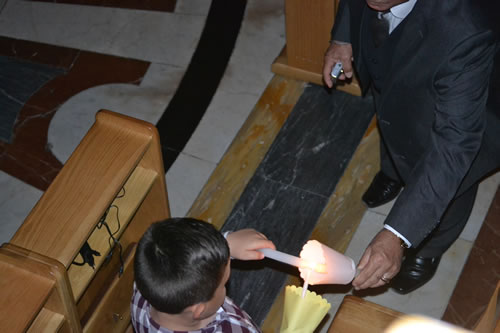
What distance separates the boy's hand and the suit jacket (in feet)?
1.42

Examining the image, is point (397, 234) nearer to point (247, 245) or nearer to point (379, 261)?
point (379, 261)

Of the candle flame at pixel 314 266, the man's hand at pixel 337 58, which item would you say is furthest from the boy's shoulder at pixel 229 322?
the man's hand at pixel 337 58

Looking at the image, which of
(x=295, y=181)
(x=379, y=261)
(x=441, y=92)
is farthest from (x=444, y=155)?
(x=295, y=181)

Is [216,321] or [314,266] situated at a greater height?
[314,266]

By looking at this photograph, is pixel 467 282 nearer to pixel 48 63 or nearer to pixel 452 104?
pixel 452 104

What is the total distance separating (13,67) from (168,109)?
994 millimetres

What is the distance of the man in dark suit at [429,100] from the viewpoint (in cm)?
197

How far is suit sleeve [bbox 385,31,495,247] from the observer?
197cm

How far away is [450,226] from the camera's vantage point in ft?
8.95

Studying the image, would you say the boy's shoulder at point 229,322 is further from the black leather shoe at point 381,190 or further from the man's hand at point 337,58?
the black leather shoe at point 381,190

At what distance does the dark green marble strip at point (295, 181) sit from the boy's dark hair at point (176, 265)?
1200 mm

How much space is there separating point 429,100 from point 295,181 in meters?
1.16

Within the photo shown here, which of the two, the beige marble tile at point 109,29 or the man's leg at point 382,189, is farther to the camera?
the beige marble tile at point 109,29

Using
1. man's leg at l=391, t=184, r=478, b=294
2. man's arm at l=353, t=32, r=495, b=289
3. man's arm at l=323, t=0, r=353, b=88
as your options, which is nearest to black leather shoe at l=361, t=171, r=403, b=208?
man's leg at l=391, t=184, r=478, b=294
